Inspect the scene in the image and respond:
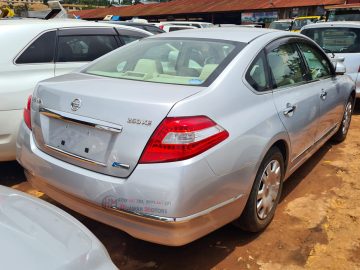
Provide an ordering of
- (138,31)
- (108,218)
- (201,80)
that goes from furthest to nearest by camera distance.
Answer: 1. (138,31)
2. (201,80)
3. (108,218)

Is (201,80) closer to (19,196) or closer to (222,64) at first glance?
(222,64)

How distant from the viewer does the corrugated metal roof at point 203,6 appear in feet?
85.5

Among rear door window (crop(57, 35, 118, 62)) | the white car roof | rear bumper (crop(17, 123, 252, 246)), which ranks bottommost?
rear bumper (crop(17, 123, 252, 246))

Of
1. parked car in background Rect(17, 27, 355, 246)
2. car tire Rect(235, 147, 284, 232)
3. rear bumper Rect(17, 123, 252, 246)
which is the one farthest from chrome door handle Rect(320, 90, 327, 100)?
rear bumper Rect(17, 123, 252, 246)

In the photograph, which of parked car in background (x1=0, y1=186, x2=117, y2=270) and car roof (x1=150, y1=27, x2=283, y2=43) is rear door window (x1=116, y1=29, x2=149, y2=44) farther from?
parked car in background (x1=0, y1=186, x2=117, y2=270)

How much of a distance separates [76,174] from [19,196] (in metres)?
0.59

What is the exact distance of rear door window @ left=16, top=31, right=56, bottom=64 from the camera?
13.7ft

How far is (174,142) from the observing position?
239cm

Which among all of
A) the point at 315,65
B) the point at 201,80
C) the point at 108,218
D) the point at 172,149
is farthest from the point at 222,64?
the point at 315,65

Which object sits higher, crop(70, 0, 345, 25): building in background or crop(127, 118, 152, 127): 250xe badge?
crop(127, 118, 152, 127): 250xe badge

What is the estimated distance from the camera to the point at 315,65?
436 cm

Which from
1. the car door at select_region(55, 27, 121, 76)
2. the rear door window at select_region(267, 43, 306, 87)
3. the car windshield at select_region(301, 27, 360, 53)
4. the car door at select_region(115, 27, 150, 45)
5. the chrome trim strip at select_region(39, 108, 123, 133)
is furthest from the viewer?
the car windshield at select_region(301, 27, 360, 53)

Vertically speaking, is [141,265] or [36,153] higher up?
[36,153]

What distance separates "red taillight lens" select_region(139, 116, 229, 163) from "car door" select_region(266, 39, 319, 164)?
103 cm
